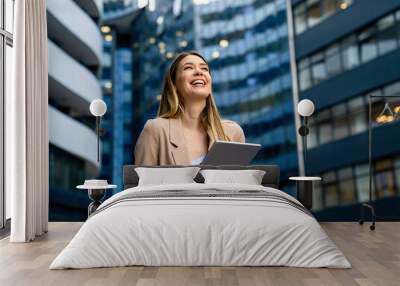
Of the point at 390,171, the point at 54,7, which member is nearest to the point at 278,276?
the point at 390,171

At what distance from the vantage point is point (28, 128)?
4.49 m

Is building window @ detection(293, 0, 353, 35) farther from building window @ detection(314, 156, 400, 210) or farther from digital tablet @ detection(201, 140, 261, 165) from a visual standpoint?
digital tablet @ detection(201, 140, 261, 165)

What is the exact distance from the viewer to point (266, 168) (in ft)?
17.2

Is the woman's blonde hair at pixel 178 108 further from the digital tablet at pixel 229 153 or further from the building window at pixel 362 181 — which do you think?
the building window at pixel 362 181

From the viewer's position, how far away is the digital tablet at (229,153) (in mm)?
5242

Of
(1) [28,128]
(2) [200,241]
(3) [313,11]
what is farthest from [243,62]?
(2) [200,241]

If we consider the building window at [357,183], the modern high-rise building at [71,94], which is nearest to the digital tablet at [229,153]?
the building window at [357,183]

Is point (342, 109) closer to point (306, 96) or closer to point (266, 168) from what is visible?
point (306, 96)

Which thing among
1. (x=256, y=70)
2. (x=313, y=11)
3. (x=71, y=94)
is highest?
(x=313, y=11)

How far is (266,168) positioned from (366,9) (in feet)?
16.7

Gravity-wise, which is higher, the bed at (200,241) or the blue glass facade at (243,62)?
the blue glass facade at (243,62)

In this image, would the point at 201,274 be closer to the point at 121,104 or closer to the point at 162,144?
the point at 162,144

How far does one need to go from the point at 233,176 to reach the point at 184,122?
1152mm

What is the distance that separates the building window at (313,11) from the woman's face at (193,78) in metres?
5.05
